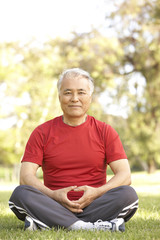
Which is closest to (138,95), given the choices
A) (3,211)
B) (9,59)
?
(9,59)

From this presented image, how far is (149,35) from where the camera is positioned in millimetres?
24578

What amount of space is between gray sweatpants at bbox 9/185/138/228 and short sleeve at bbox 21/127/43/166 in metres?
0.35

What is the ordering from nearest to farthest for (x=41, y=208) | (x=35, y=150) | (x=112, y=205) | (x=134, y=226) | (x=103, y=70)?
(x=41, y=208)
(x=112, y=205)
(x=35, y=150)
(x=134, y=226)
(x=103, y=70)

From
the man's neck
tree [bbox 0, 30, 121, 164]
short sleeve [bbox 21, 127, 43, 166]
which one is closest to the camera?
short sleeve [bbox 21, 127, 43, 166]

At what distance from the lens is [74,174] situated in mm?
3889

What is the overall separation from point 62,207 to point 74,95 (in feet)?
3.85

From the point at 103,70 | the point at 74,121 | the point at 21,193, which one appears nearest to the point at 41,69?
the point at 103,70

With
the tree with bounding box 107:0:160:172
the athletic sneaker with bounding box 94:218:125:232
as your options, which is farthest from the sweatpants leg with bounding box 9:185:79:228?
the tree with bounding box 107:0:160:172

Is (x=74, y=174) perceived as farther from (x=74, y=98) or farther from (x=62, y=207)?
(x=74, y=98)

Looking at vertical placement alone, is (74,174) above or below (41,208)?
above

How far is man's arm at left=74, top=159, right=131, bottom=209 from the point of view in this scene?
3.68 m

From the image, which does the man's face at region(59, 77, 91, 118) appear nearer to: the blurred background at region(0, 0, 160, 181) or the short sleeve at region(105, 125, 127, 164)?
the short sleeve at region(105, 125, 127, 164)

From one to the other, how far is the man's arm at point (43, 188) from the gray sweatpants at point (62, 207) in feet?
0.19

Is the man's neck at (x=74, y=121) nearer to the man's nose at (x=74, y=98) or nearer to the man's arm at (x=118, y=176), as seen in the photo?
the man's nose at (x=74, y=98)
